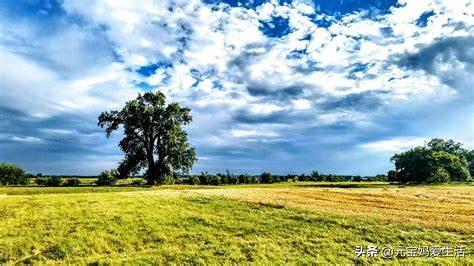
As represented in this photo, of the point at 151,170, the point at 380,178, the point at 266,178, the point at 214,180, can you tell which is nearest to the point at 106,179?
the point at 151,170

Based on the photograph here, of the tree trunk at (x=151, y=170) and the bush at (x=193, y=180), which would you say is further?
the bush at (x=193, y=180)

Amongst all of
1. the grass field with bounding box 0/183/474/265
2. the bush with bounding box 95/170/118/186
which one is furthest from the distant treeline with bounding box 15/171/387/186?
the grass field with bounding box 0/183/474/265

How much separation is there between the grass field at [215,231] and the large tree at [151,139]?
116ft

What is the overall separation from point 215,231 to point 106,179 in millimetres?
44966

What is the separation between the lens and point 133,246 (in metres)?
19.8

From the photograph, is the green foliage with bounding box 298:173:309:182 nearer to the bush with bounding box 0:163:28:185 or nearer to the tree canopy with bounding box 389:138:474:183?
the tree canopy with bounding box 389:138:474:183

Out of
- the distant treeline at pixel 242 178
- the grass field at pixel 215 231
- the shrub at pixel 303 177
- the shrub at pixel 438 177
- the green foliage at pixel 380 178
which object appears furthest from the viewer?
the green foliage at pixel 380 178

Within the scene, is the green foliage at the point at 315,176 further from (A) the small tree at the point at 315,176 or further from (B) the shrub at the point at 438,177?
(B) the shrub at the point at 438,177

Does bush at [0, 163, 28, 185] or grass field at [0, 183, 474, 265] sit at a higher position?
bush at [0, 163, 28, 185]

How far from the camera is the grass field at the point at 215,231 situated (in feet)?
59.9

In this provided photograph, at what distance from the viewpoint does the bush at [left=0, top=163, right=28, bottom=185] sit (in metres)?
63.5

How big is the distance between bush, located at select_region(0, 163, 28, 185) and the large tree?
14.9 metres

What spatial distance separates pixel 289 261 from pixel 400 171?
93695mm

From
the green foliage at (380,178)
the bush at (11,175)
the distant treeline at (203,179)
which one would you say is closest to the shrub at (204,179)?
the distant treeline at (203,179)
